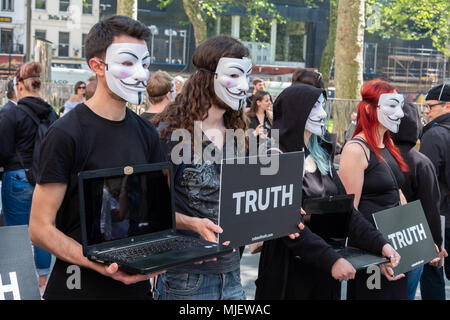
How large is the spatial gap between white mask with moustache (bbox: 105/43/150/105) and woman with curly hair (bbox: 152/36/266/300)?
0.37m

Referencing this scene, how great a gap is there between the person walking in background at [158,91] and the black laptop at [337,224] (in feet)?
9.94

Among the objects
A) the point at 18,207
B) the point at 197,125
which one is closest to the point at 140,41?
the point at 197,125

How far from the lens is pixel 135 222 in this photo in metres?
2.67

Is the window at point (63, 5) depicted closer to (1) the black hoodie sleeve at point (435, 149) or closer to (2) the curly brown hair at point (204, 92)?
(1) the black hoodie sleeve at point (435, 149)

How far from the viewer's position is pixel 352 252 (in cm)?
375

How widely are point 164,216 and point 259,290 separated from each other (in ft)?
3.83

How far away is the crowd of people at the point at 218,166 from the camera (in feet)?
8.48

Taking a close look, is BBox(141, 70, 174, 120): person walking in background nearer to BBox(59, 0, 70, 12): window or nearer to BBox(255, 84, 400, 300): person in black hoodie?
BBox(255, 84, 400, 300): person in black hoodie

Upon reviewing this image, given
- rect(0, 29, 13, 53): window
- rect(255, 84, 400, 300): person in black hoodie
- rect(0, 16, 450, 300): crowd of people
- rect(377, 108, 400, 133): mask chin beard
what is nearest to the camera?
rect(0, 16, 450, 300): crowd of people

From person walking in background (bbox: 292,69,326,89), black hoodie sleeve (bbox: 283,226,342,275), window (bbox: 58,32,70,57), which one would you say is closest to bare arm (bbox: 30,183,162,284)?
black hoodie sleeve (bbox: 283,226,342,275)

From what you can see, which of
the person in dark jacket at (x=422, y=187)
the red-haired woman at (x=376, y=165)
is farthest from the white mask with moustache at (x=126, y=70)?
the person in dark jacket at (x=422, y=187)

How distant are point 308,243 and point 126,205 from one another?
1213mm

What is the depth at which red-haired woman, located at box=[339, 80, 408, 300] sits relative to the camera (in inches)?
158
